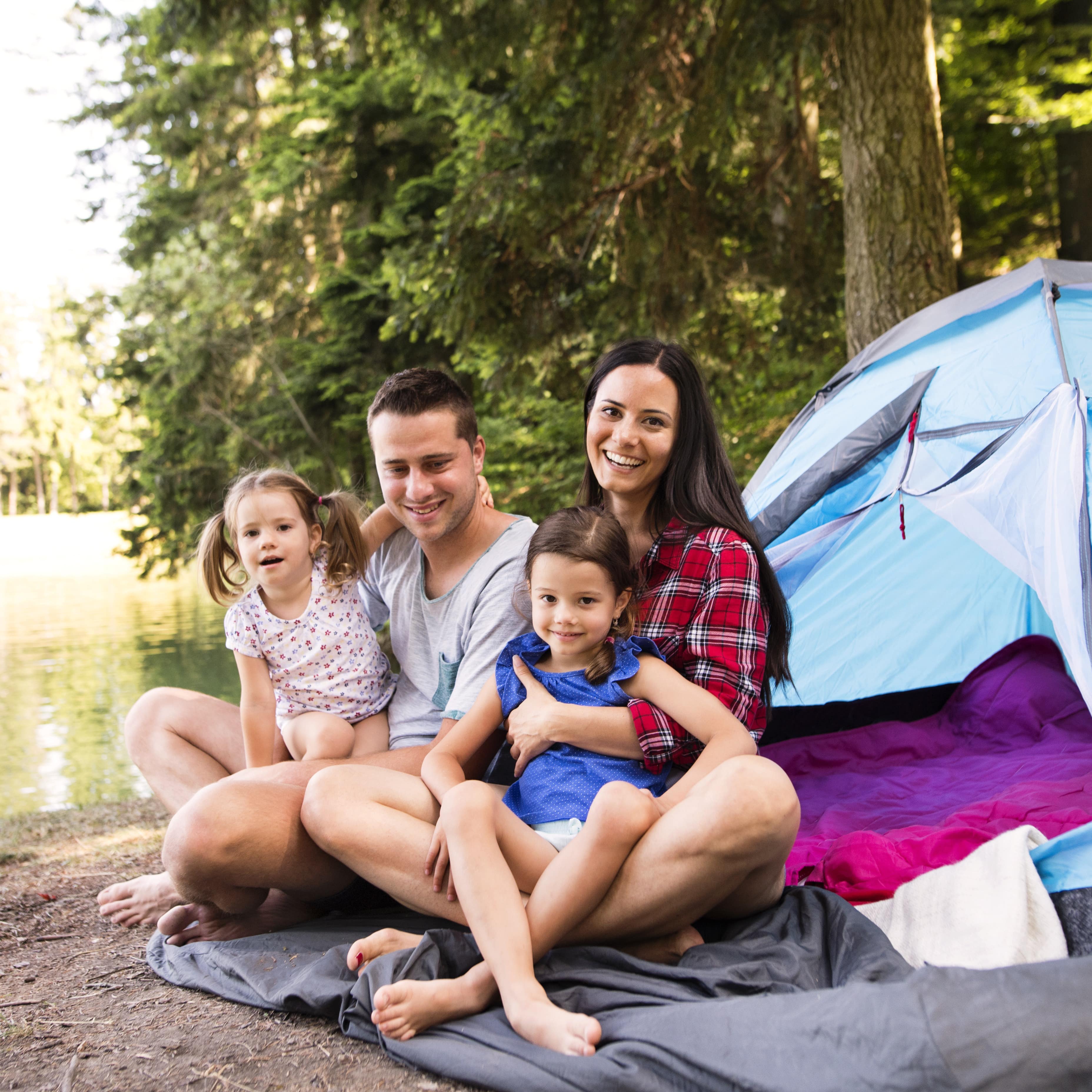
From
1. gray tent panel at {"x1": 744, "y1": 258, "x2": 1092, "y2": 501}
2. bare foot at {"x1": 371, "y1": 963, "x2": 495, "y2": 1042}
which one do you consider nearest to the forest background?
gray tent panel at {"x1": 744, "y1": 258, "x2": 1092, "y2": 501}

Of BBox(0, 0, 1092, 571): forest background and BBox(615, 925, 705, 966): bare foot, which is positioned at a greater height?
BBox(0, 0, 1092, 571): forest background

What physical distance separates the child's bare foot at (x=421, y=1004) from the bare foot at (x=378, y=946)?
0.52 ft

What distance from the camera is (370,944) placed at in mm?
1845

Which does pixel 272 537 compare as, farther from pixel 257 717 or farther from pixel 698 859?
pixel 698 859

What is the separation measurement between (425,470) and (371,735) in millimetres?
648

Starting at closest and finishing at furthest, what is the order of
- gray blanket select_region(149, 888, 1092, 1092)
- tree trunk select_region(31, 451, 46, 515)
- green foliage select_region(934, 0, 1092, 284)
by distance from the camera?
gray blanket select_region(149, 888, 1092, 1092) < green foliage select_region(934, 0, 1092, 284) < tree trunk select_region(31, 451, 46, 515)

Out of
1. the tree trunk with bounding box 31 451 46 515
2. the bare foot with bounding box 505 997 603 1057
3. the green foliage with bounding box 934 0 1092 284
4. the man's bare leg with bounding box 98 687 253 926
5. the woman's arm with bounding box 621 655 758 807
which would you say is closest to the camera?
the bare foot with bounding box 505 997 603 1057

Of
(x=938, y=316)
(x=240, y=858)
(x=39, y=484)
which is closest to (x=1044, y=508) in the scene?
(x=938, y=316)

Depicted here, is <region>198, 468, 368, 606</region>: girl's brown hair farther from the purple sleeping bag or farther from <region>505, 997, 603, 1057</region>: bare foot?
the purple sleeping bag

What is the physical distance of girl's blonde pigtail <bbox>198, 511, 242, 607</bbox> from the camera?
2494mm

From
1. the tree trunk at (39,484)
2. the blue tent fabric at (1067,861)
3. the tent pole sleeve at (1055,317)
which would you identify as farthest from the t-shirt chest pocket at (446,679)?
the tree trunk at (39,484)

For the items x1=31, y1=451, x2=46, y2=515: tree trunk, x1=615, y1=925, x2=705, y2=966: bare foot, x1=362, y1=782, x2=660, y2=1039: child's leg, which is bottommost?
x1=615, y1=925, x2=705, y2=966: bare foot

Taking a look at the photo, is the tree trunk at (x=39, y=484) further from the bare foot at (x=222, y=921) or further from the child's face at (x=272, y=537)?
the bare foot at (x=222, y=921)

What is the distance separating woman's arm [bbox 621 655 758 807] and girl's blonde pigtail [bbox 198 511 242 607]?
115 centimetres
